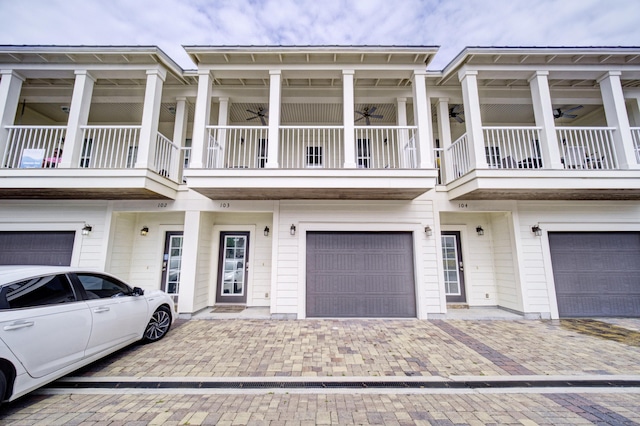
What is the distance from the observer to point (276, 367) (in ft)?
11.3

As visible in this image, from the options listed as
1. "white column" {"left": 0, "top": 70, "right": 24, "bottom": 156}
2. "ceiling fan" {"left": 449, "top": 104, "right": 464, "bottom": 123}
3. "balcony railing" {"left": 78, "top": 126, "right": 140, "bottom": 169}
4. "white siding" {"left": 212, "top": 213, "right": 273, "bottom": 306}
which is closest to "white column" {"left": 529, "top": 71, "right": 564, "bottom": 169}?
"ceiling fan" {"left": 449, "top": 104, "right": 464, "bottom": 123}

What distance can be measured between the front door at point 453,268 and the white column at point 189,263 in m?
6.45

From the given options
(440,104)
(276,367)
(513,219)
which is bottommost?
(276,367)

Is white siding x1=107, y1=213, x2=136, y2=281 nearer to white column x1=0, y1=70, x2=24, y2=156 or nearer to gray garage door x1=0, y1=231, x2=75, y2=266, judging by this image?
gray garage door x1=0, y1=231, x2=75, y2=266

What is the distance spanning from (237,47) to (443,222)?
681 cm

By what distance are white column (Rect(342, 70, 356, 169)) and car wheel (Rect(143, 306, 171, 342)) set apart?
4.38m

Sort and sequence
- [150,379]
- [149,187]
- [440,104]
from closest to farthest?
[150,379] < [149,187] < [440,104]

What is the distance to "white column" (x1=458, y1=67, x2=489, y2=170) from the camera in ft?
18.0

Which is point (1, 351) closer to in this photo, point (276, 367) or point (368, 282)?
point (276, 367)

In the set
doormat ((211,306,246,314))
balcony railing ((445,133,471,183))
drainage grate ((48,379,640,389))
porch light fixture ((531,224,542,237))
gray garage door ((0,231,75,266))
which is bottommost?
drainage grate ((48,379,640,389))

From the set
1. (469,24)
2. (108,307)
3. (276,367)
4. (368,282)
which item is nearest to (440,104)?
(469,24)

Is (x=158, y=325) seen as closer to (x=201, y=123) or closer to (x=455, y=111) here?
(x=201, y=123)

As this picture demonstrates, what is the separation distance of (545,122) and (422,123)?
281cm

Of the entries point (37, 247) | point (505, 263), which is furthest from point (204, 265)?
point (505, 263)
